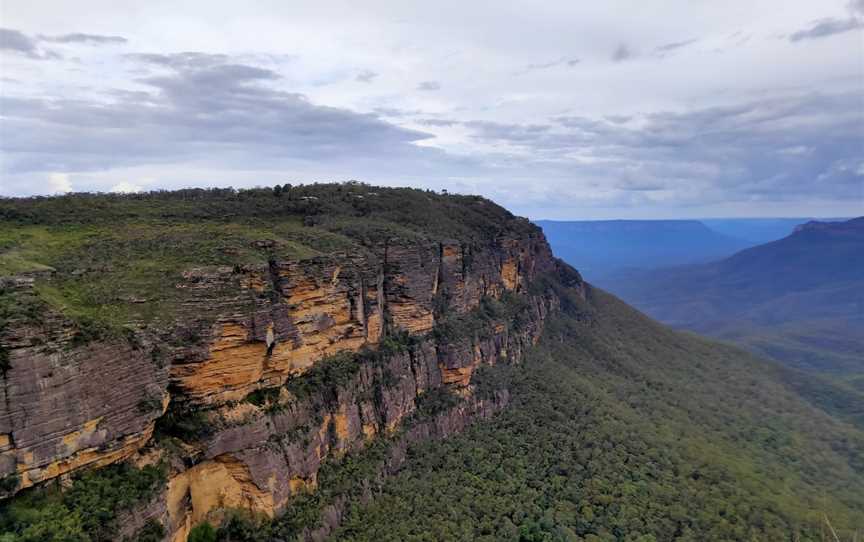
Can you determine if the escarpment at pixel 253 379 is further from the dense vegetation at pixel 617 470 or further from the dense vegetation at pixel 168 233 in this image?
the dense vegetation at pixel 617 470

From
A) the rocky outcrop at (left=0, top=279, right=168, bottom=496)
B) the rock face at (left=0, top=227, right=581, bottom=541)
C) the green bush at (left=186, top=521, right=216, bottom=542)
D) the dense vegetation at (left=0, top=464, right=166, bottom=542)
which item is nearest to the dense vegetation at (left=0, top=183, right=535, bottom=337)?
the rocky outcrop at (left=0, top=279, right=168, bottom=496)

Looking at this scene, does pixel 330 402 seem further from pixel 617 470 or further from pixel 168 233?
pixel 617 470

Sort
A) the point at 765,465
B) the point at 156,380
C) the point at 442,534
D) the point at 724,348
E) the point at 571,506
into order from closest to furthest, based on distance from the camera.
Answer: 1. the point at 156,380
2. the point at 442,534
3. the point at 571,506
4. the point at 765,465
5. the point at 724,348

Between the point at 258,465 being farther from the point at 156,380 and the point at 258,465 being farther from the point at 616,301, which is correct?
the point at 616,301

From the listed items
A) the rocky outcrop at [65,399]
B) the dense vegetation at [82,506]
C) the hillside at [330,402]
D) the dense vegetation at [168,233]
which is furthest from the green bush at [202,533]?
the dense vegetation at [168,233]

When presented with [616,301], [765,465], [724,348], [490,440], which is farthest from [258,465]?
[724,348]
